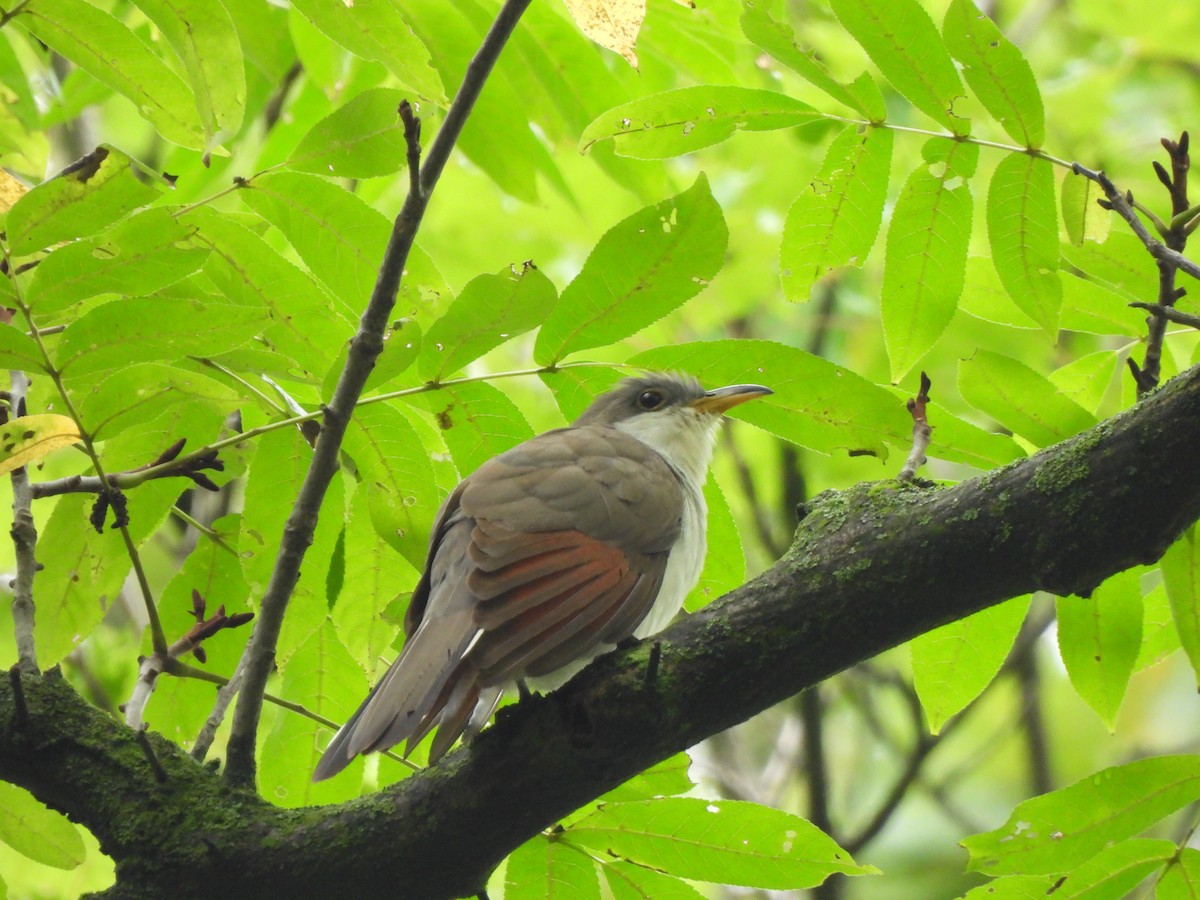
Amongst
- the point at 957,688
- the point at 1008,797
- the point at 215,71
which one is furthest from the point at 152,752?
the point at 1008,797

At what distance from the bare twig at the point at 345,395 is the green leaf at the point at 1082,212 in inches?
63.3

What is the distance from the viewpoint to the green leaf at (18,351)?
2.80m

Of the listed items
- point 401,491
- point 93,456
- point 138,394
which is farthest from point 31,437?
point 401,491

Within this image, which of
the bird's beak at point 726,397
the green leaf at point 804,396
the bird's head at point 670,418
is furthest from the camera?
the bird's head at point 670,418

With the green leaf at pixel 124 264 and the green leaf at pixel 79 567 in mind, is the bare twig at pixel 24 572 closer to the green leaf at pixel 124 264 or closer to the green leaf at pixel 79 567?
the green leaf at pixel 79 567

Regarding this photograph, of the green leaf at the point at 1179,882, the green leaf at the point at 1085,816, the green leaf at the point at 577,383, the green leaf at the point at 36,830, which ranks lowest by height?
the green leaf at the point at 1179,882

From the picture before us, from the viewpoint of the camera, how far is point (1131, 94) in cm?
982

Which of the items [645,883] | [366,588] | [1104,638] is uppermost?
[366,588]

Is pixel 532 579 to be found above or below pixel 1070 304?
below

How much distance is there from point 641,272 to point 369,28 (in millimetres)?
890

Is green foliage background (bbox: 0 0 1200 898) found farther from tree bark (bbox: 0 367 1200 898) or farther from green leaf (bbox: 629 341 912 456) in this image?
tree bark (bbox: 0 367 1200 898)

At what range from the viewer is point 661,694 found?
2562 mm

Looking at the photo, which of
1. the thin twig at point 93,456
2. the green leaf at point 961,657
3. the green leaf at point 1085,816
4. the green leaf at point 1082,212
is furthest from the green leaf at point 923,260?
the thin twig at point 93,456

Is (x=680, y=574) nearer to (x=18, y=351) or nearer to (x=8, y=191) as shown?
(x=18, y=351)
